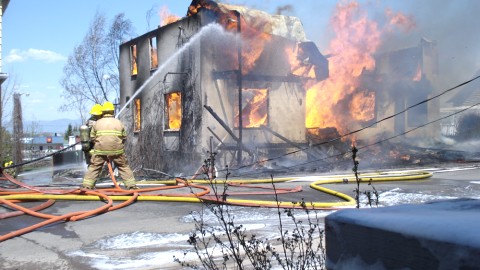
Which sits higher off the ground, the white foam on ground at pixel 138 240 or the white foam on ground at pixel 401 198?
the white foam on ground at pixel 138 240

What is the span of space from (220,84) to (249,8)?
11.2 feet

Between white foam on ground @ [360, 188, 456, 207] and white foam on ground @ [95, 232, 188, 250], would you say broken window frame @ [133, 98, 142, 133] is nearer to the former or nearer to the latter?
white foam on ground @ [360, 188, 456, 207]

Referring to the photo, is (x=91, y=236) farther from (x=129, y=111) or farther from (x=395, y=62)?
(x=395, y=62)

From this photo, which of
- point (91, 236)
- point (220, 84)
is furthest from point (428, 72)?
point (91, 236)

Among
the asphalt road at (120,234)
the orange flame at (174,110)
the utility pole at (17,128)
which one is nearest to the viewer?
the asphalt road at (120,234)

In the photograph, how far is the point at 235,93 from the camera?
16953 millimetres

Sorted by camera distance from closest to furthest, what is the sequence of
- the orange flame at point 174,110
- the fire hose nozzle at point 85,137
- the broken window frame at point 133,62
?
the fire hose nozzle at point 85,137 → the orange flame at point 174,110 → the broken window frame at point 133,62

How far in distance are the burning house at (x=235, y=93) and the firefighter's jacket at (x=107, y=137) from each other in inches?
291

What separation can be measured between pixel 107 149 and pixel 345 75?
1376 centimetres

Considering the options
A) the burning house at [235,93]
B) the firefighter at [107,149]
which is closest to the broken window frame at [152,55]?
the burning house at [235,93]

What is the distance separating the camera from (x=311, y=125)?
767 inches

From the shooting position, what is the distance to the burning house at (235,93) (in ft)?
54.2

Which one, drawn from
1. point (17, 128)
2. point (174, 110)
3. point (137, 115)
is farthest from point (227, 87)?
point (17, 128)

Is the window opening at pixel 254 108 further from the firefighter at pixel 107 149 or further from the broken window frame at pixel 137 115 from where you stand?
the firefighter at pixel 107 149
